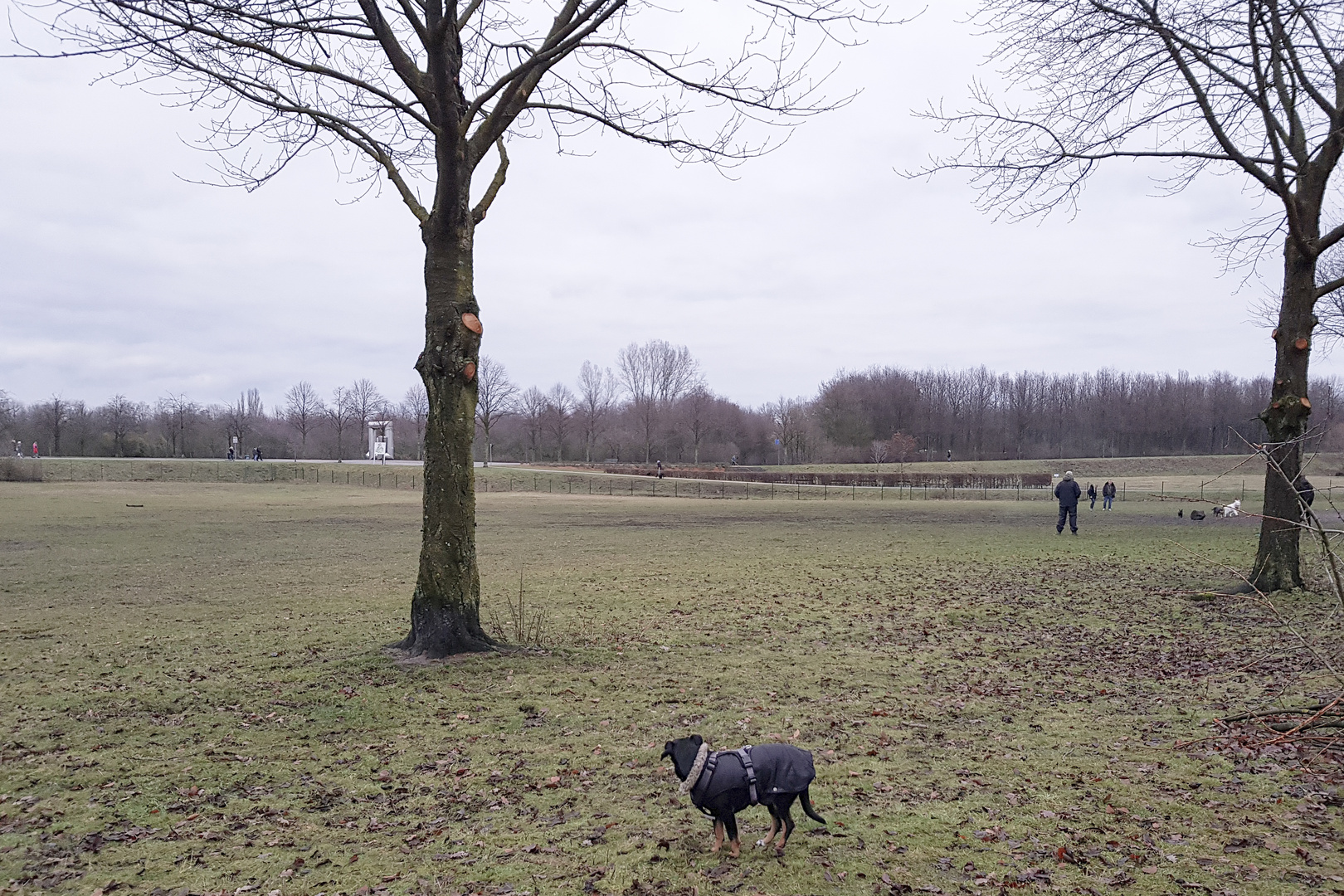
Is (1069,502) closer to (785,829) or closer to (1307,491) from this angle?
(1307,491)

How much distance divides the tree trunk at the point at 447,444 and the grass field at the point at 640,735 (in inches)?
24.5

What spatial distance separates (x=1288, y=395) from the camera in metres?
12.1

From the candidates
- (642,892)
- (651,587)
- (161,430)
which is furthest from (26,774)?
(161,430)

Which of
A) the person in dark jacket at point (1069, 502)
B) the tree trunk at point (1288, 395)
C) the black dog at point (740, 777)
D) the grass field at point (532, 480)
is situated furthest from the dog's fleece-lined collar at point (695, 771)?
the grass field at point (532, 480)

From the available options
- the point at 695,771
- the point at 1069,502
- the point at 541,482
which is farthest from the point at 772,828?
the point at 541,482

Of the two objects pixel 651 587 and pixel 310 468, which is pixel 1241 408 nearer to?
pixel 310 468

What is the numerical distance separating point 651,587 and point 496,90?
9025 millimetres

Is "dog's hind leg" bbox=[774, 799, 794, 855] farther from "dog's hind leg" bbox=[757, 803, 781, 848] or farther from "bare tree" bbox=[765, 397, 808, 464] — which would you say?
"bare tree" bbox=[765, 397, 808, 464]

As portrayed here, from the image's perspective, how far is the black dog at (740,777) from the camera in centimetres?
427

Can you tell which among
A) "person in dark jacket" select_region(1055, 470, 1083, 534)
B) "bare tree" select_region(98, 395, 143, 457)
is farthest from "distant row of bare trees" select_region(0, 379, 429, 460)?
"person in dark jacket" select_region(1055, 470, 1083, 534)

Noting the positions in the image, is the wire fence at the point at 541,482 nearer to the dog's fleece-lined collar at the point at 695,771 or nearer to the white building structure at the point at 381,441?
the white building structure at the point at 381,441

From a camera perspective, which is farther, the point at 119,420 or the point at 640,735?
the point at 119,420

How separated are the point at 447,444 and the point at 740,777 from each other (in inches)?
223

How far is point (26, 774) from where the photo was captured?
5.96 m
